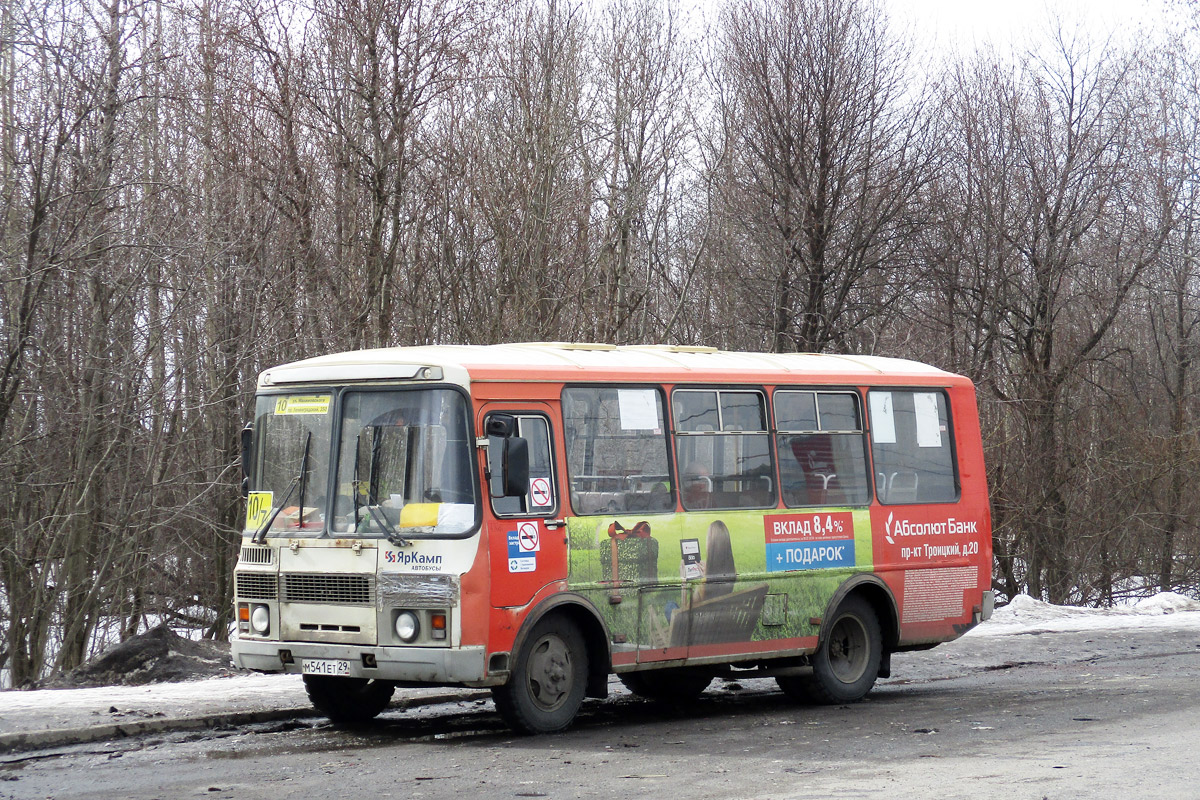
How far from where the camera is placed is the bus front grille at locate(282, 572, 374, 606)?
951 cm

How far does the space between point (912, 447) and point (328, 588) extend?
5.74 m

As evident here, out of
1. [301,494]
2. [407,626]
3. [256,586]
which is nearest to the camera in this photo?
[407,626]

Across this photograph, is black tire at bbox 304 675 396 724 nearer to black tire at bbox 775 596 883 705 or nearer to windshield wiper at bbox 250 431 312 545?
windshield wiper at bbox 250 431 312 545

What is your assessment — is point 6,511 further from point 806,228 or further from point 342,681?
point 806,228

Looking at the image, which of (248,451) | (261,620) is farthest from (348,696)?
(248,451)

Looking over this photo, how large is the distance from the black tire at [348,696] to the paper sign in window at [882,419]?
15.8 feet

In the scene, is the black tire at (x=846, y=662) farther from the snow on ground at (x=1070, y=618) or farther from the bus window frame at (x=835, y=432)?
the snow on ground at (x=1070, y=618)

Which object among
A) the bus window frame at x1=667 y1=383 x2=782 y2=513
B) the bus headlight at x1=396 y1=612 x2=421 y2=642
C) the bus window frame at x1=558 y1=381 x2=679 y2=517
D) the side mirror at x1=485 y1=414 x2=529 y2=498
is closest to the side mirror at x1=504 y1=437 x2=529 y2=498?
the side mirror at x1=485 y1=414 x2=529 y2=498

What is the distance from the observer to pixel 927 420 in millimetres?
13094

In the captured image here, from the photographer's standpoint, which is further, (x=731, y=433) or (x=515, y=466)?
(x=731, y=433)

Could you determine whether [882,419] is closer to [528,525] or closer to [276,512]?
[528,525]

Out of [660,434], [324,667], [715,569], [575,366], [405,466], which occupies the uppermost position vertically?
[575,366]

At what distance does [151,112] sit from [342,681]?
30.6 feet

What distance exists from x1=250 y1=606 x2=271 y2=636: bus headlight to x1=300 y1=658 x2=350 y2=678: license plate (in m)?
0.44
